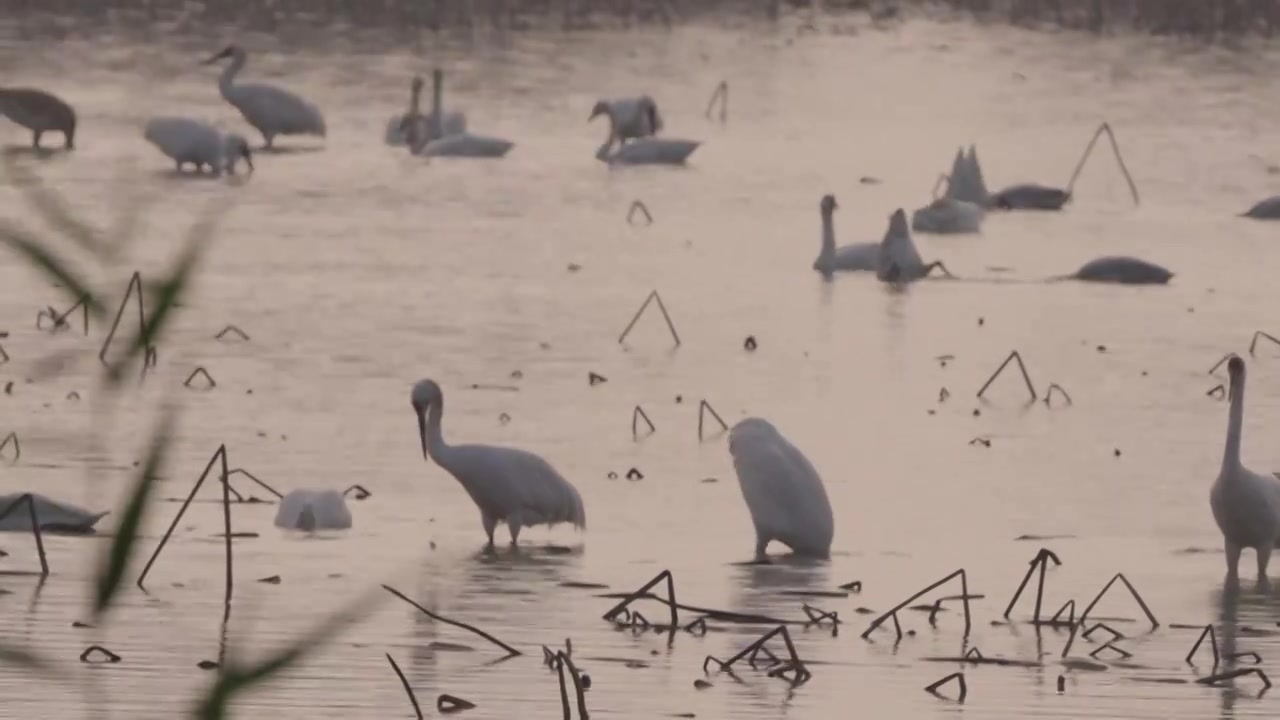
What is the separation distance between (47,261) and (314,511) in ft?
24.4

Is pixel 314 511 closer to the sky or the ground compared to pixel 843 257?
closer to the sky

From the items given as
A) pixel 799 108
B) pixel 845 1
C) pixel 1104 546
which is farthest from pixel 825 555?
pixel 845 1

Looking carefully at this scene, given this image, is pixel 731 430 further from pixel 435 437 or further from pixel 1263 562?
pixel 1263 562

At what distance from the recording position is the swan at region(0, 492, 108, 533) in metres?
10.5

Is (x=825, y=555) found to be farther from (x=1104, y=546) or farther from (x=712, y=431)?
(x=712, y=431)

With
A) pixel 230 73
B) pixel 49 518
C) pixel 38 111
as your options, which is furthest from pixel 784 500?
pixel 230 73

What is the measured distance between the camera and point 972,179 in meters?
25.7

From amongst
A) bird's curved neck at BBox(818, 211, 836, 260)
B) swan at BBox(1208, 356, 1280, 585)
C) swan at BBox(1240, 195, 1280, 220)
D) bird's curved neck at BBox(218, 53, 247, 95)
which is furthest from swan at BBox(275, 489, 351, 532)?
bird's curved neck at BBox(218, 53, 247, 95)

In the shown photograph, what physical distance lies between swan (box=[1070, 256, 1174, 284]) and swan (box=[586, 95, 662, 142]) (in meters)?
9.65

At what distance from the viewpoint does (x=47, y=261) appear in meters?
3.47

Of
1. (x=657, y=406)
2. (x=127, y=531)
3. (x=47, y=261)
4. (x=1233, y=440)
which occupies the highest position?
(x=47, y=261)

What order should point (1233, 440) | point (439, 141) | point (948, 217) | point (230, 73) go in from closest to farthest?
point (1233, 440)
point (948, 217)
point (439, 141)
point (230, 73)

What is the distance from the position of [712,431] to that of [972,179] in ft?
39.4

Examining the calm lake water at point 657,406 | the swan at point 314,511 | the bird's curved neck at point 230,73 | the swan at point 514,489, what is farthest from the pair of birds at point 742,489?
the bird's curved neck at point 230,73
